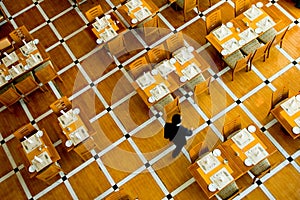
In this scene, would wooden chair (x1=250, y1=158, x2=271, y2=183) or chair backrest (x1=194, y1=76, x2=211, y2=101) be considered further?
chair backrest (x1=194, y1=76, x2=211, y2=101)

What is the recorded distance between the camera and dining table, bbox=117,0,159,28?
1031 cm

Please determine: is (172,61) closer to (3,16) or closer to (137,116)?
(137,116)

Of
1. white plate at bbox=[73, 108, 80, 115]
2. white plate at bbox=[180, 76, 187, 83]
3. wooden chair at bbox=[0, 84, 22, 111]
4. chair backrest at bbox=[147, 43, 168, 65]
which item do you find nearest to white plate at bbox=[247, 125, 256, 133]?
white plate at bbox=[180, 76, 187, 83]

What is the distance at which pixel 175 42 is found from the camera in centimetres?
992

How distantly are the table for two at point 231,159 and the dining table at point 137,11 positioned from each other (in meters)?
4.01

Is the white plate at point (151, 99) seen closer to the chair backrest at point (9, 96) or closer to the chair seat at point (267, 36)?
the chair seat at point (267, 36)

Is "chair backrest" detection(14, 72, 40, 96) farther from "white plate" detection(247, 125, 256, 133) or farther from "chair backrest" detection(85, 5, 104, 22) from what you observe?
"white plate" detection(247, 125, 256, 133)

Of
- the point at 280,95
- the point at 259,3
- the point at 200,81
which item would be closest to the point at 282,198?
the point at 280,95

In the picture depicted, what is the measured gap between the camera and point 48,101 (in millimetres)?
10219

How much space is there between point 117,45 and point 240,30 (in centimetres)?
315

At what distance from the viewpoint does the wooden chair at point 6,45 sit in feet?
34.7

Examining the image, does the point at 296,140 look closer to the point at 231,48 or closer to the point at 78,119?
the point at 231,48

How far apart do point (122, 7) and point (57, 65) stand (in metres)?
2.37

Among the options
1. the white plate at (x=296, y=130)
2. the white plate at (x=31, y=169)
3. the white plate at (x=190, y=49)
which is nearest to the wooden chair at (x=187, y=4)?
the white plate at (x=190, y=49)
